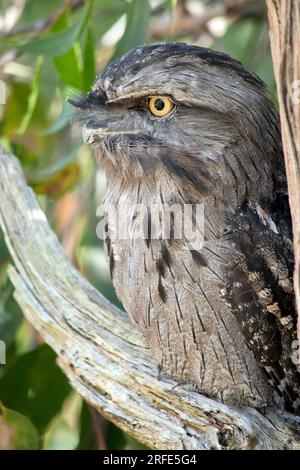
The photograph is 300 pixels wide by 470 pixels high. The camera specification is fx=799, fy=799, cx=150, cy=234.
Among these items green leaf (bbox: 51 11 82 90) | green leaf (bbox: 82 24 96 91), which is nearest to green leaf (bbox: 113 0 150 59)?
green leaf (bbox: 82 24 96 91)

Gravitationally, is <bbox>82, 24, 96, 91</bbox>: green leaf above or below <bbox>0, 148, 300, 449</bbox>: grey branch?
above

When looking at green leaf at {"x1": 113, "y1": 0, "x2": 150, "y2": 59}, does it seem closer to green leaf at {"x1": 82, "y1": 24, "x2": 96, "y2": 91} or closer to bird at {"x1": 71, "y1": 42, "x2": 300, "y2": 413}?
green leaf at {"x1": 82, "y1": 24, "x2": 96, "y2": 91}

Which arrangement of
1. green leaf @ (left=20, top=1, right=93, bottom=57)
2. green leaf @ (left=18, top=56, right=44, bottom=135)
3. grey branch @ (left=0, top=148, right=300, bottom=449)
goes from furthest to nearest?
green leaf @ (left=18, top=56, right=44, bottom=135) < green leaf @ (left=20, top=1, right=93, bottom=57) < grey branch @ (left=0, top=148, right=300, bottom=449)

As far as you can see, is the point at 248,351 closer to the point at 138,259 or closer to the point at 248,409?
the point at 248,409

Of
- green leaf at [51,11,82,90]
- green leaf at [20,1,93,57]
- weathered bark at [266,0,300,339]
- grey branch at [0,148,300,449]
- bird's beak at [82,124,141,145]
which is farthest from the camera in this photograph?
green leaf at [51,11,82,90]

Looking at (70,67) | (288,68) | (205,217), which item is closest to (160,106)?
(205,217)

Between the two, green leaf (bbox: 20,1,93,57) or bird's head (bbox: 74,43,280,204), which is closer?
bird's head (bbox: 74,43,280,204)

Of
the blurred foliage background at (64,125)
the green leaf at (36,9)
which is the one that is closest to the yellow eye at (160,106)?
the blurred foliage background at (64,125)
